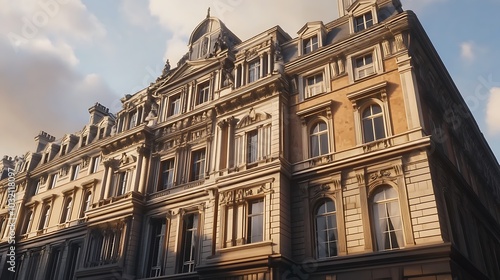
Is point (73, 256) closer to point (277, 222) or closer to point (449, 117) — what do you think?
point (277, 222)

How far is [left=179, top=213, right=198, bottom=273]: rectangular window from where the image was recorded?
24.2 metres

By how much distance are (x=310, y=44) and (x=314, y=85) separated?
3430 mm

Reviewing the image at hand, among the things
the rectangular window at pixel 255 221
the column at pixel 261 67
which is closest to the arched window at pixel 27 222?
the rectangular window at pixel 255 221

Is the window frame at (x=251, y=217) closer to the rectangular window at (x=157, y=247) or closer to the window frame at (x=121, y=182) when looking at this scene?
the rectangular window at (x=157, y=247)

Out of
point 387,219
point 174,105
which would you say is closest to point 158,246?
point 174,105

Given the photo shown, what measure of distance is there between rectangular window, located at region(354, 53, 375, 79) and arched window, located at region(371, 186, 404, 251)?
6.77 meters

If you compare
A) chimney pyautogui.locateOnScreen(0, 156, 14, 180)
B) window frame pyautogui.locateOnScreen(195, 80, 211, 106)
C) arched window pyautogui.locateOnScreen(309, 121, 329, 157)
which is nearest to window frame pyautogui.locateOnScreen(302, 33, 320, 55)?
arched window pyautogui.locateOnScreen(309, 121, 329, 157)

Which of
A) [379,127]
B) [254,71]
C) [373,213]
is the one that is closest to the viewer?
[373,213]

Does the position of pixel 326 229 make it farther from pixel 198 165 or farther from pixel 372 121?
pixel 198 165

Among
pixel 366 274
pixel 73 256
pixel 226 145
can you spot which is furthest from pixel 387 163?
pixel 73 256

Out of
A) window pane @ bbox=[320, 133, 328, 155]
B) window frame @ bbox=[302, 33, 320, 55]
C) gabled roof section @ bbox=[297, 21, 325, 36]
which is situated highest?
gabled roof section @ bbox=[297, 21, 325, 36]

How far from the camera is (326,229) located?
20.7m

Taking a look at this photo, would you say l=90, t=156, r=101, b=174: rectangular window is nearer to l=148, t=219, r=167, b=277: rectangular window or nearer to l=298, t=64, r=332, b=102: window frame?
l=148, t=219, r=167, b=277: rectangular window

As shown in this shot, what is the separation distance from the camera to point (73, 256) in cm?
3225
